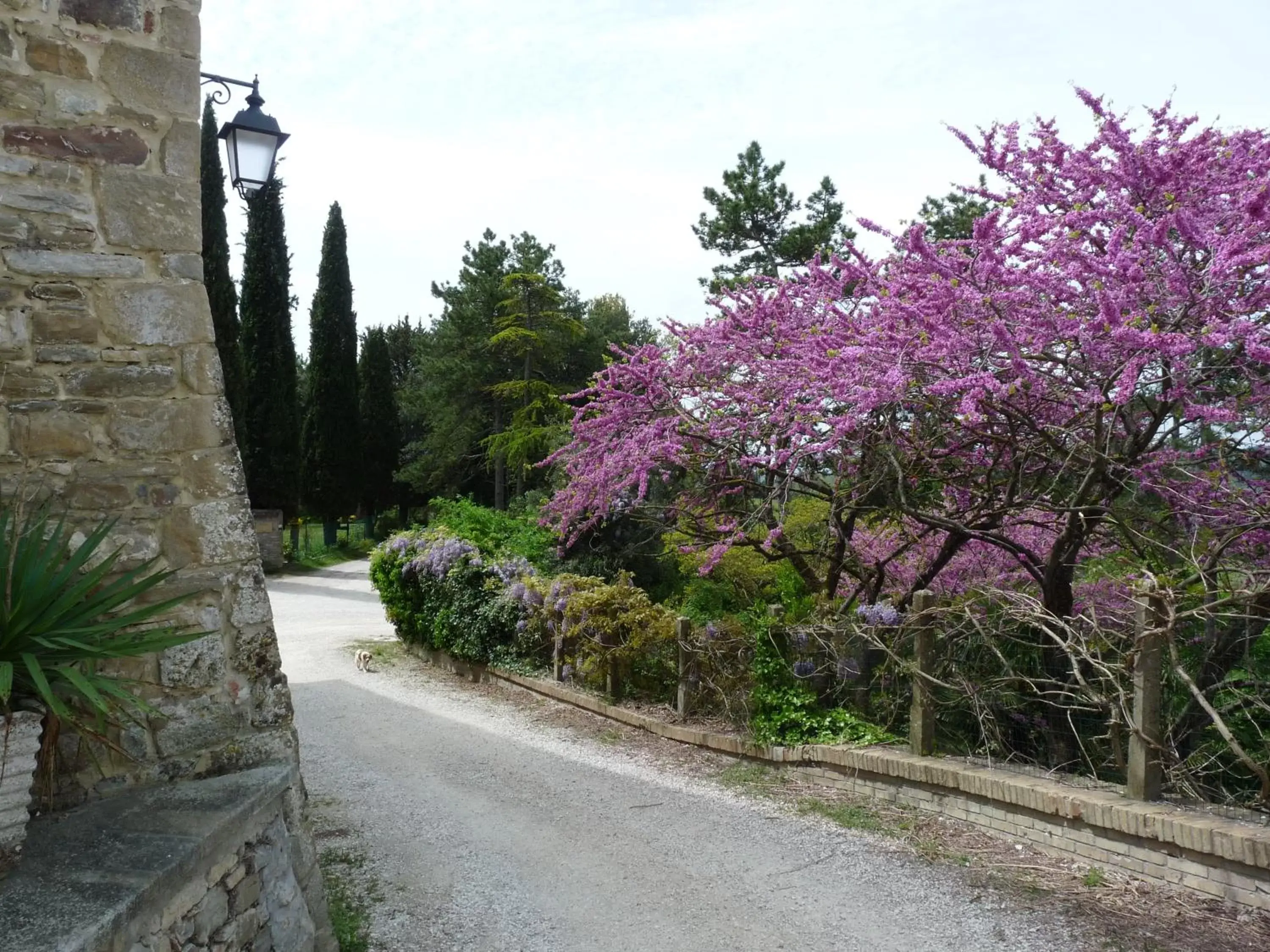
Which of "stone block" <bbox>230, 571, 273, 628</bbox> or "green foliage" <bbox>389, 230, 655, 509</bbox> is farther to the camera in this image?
"green foliage" <bbox>389, 230, 655, 509</bbox>

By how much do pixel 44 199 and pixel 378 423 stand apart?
27.3 meters

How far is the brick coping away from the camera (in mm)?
3688

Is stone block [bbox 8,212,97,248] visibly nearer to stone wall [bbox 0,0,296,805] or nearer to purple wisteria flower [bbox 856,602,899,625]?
stone wall [bbox 0,0,296,805]

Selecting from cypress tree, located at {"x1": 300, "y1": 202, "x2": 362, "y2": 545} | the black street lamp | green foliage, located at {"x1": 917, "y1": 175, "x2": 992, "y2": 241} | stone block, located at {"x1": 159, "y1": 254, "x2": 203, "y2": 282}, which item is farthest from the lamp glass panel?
cypress tree, located at {"x1": 300, "y1": 202, "x2": 362, "y2": 545}

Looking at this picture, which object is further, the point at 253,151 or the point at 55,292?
the point at 253,151

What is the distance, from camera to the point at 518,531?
11.3 metres

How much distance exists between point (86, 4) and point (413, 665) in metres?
8.13

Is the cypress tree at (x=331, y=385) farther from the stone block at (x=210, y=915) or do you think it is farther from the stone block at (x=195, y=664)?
the stone block at (x=210, y=915)

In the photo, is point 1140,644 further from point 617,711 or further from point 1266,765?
point 617,711

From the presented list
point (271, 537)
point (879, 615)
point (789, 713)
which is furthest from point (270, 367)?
point (879, 615)

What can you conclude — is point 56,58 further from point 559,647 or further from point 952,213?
point 952,213

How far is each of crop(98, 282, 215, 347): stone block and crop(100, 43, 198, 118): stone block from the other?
64 cm

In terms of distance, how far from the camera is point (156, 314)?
319cm

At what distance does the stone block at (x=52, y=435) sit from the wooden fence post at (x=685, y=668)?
4481mm
